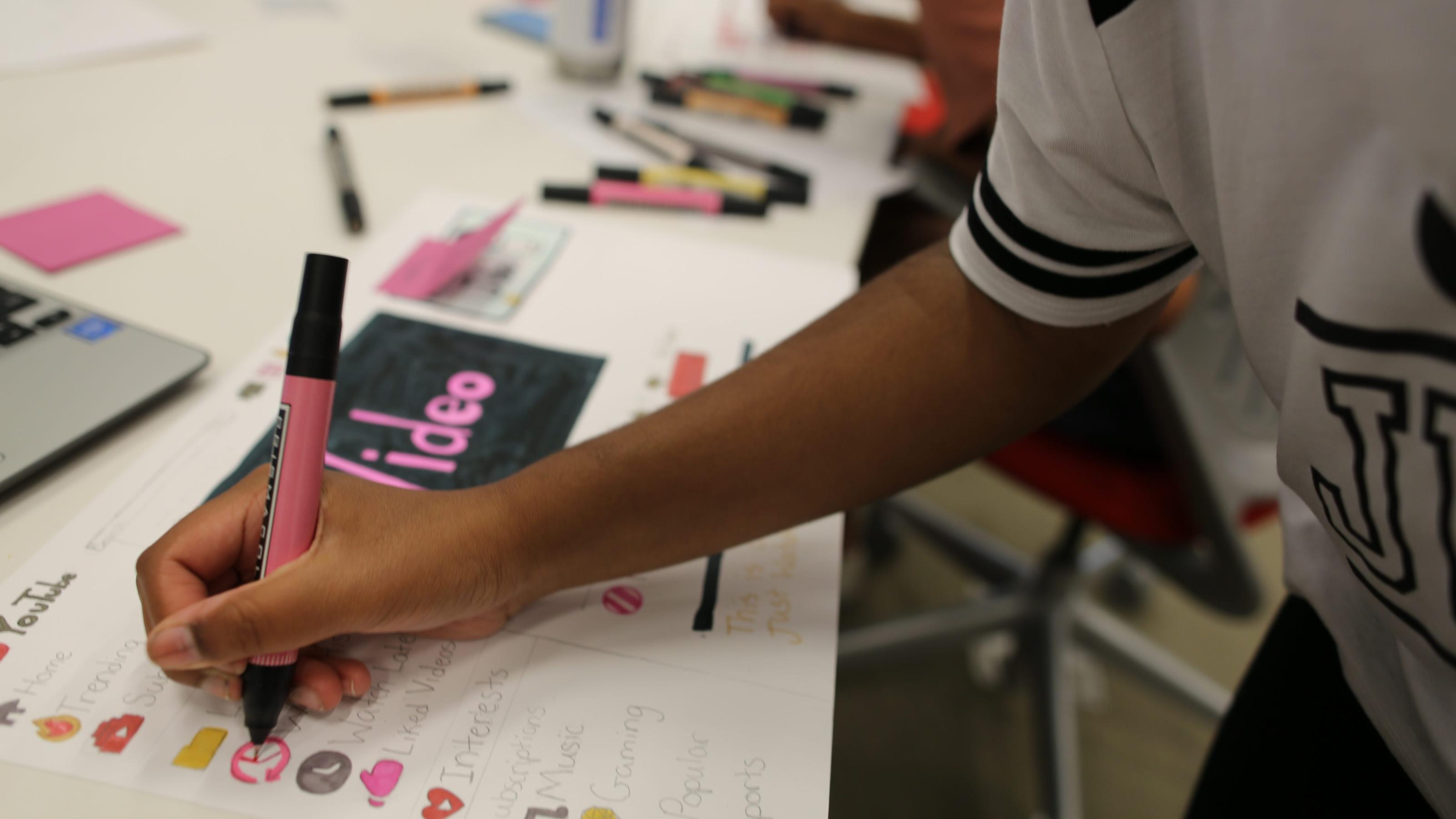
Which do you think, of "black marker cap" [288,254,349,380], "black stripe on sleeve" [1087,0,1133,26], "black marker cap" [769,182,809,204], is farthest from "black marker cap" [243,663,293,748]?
"black marker cap" [769,182,809,204]

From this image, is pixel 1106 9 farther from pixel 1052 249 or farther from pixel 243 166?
pixel 243 166

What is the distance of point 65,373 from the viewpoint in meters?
0.42

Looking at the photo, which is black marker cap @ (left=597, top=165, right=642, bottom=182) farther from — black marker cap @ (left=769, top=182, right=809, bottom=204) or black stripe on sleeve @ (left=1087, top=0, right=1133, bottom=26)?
black stripe on sleeve @ (left=1087, top=0, right=1133, bottom=26)

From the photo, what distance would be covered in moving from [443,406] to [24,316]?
22cm

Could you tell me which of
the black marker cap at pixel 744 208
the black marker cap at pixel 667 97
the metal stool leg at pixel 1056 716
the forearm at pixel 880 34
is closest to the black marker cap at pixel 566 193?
the black marker cap at pixel 744 208

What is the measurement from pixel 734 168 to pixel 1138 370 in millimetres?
367

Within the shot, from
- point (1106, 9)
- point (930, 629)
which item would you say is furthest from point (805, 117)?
point (930, 629)

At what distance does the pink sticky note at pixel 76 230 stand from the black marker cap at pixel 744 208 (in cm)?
37

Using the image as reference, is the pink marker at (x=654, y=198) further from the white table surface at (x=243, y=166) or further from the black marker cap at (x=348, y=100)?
the black marker cap at (x=348, y=100)

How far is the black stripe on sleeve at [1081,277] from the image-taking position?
0.38 meters

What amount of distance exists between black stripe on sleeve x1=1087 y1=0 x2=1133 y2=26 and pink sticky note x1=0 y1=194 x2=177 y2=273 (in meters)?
0.54

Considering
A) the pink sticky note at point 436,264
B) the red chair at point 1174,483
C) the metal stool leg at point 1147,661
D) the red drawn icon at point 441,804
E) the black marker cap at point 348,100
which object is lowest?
the metal stool leg at point 1147,661

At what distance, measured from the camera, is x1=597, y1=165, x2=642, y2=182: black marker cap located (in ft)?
2.23

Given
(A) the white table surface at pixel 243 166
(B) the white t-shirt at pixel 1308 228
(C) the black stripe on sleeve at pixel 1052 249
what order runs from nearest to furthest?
(B) the white t-shirt at pixel 1308 228, (C) the black stripe on sleeve at pixel 1052 249, (A) the white table surface at pixel 243 166
